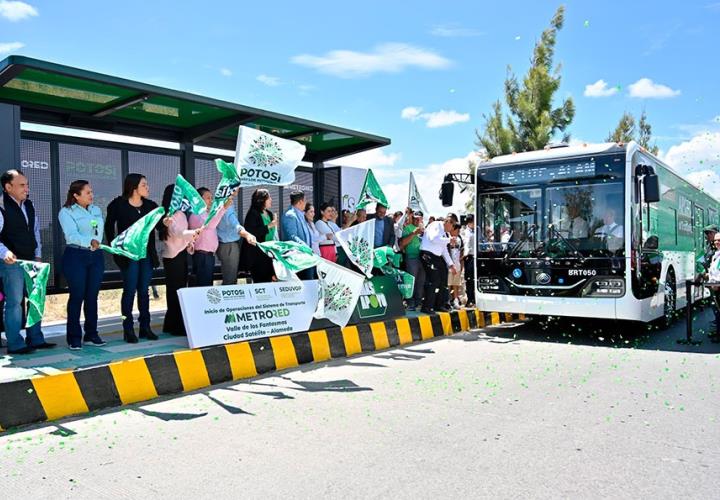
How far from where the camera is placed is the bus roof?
9.11 m

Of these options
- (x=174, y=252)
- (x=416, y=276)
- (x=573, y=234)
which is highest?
(x=573, y=234)

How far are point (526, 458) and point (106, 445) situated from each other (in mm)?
3113

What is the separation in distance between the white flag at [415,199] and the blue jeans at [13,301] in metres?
6.64

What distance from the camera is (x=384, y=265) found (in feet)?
34.1

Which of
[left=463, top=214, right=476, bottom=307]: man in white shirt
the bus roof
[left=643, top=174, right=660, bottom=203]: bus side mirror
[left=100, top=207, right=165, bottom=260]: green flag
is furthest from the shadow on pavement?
[left=100, top=207, right=165, bottom=260]: green flag

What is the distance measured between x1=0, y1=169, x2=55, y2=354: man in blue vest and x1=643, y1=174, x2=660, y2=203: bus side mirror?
8.18m

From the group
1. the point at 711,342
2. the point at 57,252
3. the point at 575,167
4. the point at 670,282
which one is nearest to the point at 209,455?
the point at 57,252

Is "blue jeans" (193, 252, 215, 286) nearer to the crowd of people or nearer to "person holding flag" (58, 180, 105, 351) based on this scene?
the crowd of people

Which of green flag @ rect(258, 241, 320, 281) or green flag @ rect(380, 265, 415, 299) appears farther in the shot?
green flag @ rect(380, 265, 415, 299)

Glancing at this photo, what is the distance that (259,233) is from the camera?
8539mm

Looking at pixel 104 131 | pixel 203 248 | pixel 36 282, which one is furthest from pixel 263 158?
pixel 104 131

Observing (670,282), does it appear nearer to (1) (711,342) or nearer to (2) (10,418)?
(1) (711,342)

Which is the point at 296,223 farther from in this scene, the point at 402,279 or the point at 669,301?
the point at 669,301

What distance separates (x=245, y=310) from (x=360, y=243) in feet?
7.36
